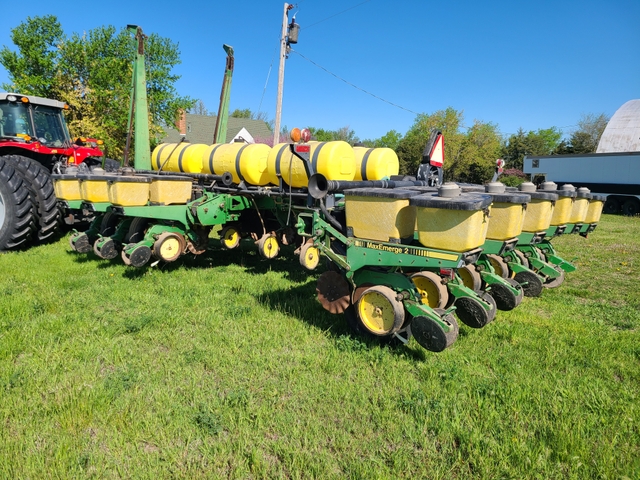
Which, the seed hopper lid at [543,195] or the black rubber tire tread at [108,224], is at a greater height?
the seed hopper lid at [543,195]

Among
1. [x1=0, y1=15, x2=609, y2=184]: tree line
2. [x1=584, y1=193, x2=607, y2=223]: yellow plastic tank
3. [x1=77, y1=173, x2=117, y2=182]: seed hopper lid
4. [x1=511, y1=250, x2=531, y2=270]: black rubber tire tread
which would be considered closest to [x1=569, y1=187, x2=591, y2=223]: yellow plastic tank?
[x1=584, y1=193, x2=607, y2=223]: yellow plastic tank

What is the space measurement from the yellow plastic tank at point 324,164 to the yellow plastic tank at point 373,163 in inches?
4.9

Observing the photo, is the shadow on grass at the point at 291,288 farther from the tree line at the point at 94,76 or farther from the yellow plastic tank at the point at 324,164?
the tree line at the point at 94,76

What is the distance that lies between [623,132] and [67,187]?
37.1m

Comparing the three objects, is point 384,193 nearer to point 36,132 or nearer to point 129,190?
point 129,190

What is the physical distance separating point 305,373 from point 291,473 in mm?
1111

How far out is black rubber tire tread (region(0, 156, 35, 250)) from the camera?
23.7 feet

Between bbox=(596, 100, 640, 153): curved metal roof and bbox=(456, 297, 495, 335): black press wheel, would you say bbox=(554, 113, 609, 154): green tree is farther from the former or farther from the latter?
bbox=(456, 297, 495, 335): black press wheel

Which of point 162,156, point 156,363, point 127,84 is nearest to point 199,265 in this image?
point 162,156

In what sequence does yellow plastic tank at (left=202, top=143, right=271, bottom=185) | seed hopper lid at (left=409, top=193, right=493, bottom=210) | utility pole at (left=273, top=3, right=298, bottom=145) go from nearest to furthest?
seed hopper lid at (left=409, top=193, right=493, bottom=210) → yellow plastic tank at (left=202, top=143, right=271, bottom=185) → utility pole at (left=273, top=3, right=298, bottom=145)

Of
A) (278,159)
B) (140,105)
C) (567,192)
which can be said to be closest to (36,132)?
(140,105)

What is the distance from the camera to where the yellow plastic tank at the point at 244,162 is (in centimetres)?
657

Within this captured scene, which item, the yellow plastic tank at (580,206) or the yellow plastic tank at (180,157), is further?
the yellow plastic tank at (180,157)

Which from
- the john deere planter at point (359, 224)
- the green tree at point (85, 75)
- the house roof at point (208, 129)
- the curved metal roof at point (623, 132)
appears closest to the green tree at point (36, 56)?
the green tree at point (85, 75)
